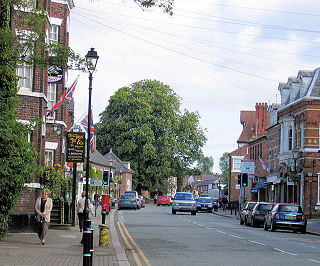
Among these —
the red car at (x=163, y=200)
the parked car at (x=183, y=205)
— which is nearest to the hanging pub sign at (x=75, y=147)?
the parked car at (x=183, y=205)

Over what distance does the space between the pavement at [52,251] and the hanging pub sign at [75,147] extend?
336cm

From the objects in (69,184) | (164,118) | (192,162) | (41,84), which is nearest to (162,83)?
(164,118)

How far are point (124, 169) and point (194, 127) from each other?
1296 cm

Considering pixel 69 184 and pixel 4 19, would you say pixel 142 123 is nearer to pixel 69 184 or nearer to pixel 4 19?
pixel 69 184

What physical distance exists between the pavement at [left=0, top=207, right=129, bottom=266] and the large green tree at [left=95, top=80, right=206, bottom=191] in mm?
52128

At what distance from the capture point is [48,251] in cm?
1594

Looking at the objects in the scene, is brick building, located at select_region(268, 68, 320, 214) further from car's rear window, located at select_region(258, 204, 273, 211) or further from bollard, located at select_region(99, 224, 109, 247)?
bollard, located at select_region(99, 224, 109, 247)

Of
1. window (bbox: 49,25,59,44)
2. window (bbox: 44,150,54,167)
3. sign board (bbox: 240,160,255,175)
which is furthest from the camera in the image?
sign board (bbox: 240,160,255,175)

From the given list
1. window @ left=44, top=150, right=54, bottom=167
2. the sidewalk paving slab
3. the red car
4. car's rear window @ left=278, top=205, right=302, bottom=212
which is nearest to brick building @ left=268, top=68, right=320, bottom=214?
car's rear window @ left=278, top=205, right=302, bottom=212

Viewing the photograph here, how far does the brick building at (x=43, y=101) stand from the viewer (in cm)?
2312

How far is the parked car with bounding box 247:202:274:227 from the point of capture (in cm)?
3419

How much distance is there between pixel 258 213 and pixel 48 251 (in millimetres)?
20178

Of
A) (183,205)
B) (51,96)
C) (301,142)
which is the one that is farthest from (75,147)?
(301,142)

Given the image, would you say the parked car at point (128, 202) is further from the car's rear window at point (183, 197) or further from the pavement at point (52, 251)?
the pavement at point (52, 251)
